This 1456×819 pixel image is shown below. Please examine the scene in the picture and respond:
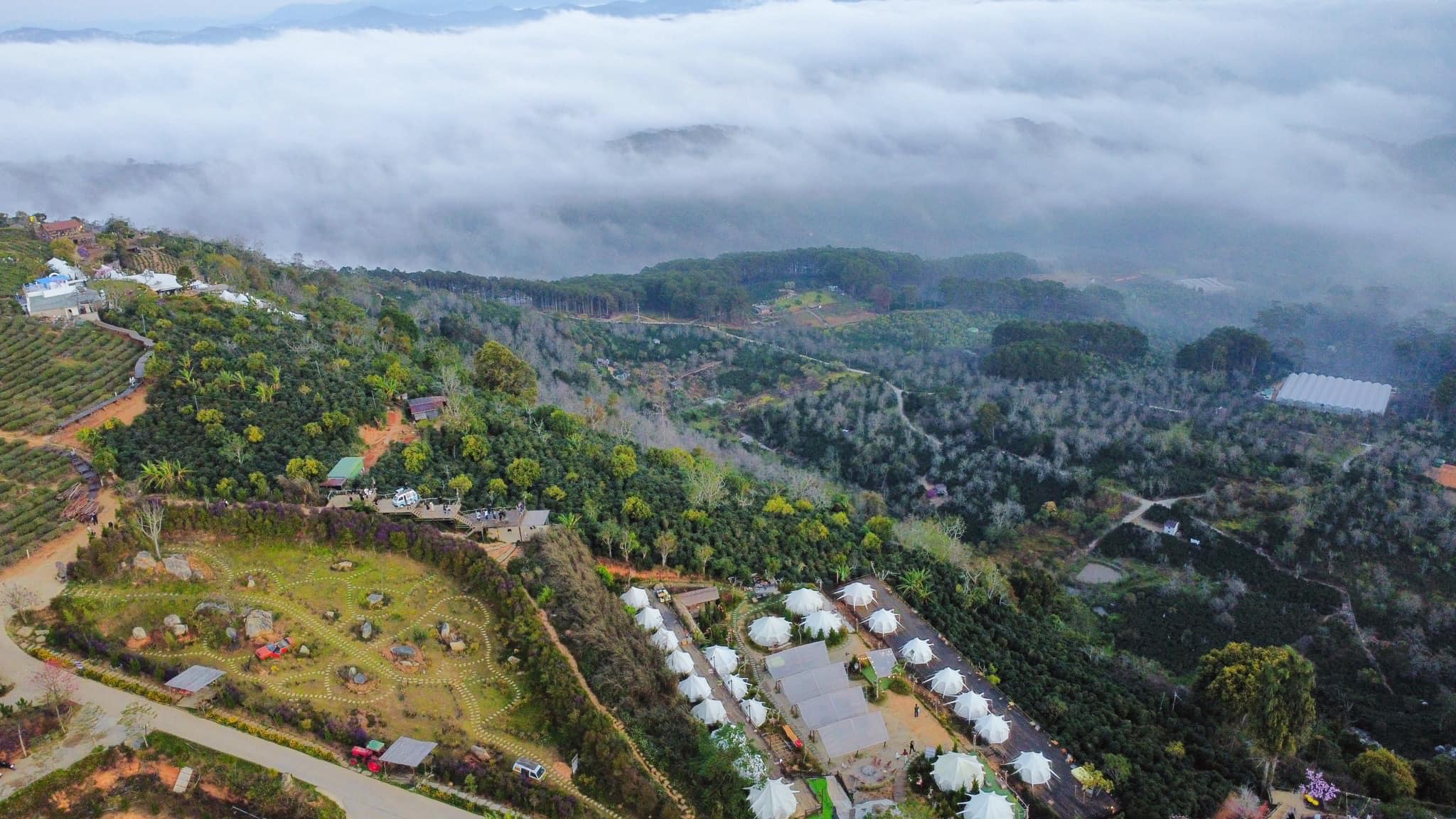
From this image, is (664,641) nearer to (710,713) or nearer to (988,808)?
(710,713)

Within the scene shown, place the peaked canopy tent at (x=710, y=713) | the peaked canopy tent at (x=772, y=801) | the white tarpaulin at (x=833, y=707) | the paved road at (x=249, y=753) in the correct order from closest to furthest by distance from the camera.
→ the paved road at (x=249, y=753) → the peaked canopy tent at (x=772, y=801) → the peaked canopy tent at (x=710, y=713) → the white tarpaulin at (x=833, y=707)

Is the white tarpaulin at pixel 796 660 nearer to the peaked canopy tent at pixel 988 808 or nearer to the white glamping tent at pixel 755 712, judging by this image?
the white glamping tent at pixel 755 712

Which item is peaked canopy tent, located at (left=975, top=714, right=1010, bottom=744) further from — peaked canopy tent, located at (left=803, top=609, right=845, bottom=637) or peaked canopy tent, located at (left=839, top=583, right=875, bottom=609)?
peaked canopy tent, located at (left=839, top=583, right=875, bottom=609)

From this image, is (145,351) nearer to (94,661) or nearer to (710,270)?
(94,661)

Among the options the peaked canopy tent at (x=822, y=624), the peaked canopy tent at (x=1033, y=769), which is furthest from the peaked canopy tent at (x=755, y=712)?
the peaked canopy tent at (x=1033, y=769)

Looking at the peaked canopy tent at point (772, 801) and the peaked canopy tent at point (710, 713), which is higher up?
the peaked canopy tent at point (772, 801)

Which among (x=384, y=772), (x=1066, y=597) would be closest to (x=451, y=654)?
(x=384, y=772)

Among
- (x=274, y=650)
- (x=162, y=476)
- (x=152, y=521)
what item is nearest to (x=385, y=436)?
(x=162, y=476)
